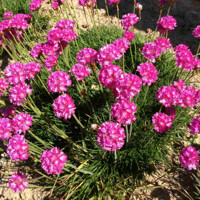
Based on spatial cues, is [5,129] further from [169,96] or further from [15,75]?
[169,96]

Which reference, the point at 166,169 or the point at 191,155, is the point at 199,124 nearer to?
the point at 191,155

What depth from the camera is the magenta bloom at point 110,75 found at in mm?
1669

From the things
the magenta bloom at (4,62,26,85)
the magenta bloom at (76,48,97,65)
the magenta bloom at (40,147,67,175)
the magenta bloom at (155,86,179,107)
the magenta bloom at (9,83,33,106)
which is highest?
the magenta bloom at (76,48,97,65)

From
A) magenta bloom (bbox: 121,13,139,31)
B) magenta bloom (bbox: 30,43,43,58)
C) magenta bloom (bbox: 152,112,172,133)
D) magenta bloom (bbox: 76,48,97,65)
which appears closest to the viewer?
magenta bloom (bbox: 152,112,172,133)

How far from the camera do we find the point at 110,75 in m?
1.68

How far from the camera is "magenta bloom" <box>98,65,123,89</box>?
5.48ft

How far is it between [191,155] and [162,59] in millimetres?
2035

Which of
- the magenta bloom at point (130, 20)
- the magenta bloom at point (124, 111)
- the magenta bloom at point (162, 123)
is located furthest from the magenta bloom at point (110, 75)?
the magenta bloom at point (130, 20)

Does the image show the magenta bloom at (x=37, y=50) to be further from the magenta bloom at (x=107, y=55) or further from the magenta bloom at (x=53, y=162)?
the magenta bloom at (x=53, y=162)

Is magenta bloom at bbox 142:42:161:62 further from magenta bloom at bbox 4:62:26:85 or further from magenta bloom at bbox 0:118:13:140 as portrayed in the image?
magenta bloom at bbox 0:118:13:140

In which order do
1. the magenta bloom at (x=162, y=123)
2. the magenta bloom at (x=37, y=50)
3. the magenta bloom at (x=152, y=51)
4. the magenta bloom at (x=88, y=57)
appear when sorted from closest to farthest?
the magenta bloom at (x=162, y=123)
the magenta bloom at (x=88, y=57)
the magenta bloom at (x=152, y=51)
the magenta bloom at (x=37, y=50)

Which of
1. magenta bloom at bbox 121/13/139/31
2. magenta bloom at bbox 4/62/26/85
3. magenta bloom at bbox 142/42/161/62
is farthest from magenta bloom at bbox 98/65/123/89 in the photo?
magenta bloom at bbox 121/13/139/31

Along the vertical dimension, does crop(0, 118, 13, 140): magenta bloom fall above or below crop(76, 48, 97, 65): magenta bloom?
below

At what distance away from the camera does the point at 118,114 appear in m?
1.62
